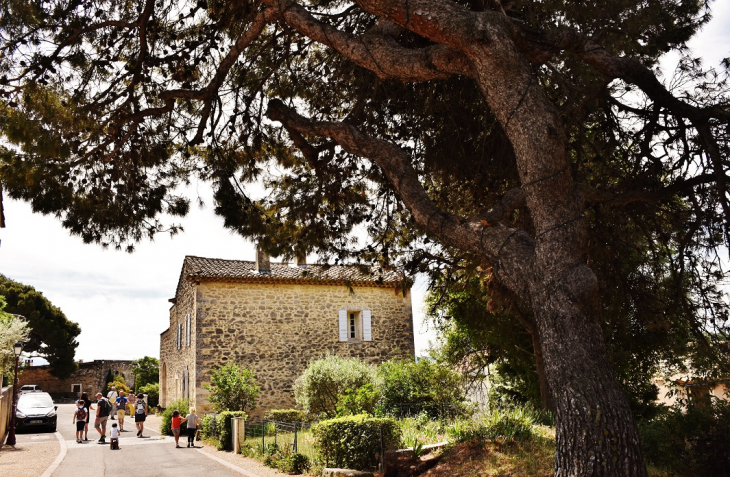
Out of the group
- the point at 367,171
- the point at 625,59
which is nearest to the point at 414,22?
the point at 625,59

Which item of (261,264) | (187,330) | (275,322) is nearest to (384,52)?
(275,322)

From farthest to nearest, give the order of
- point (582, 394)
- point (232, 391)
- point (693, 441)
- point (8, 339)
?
1. point (232, 391)
2. point (8, 339)
3. point (693, 441)
4. point (582, 394)

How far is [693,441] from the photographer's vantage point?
6.41 meters

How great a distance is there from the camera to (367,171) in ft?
27.5

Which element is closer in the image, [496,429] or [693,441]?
[693,441]

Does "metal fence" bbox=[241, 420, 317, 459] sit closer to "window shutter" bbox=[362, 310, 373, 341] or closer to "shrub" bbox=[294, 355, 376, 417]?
"shrub" bbox=[294, 355, 376, 417]

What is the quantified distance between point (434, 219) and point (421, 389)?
11.1 metres

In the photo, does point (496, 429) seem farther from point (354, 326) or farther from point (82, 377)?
point (82, 377)

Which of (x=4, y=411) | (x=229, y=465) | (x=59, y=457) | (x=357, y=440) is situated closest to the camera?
(x=357, y=440)

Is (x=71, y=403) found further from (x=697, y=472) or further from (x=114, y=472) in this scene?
(x=697, y=472)

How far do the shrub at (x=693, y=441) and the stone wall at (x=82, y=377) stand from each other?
135 feet

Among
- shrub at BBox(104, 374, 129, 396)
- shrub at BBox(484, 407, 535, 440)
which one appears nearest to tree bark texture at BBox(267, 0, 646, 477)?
shrub at BBox(484, 407, 535, 440)

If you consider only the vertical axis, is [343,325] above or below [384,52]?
below

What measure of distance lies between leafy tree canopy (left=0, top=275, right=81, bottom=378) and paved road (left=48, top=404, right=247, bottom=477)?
2772 cm
